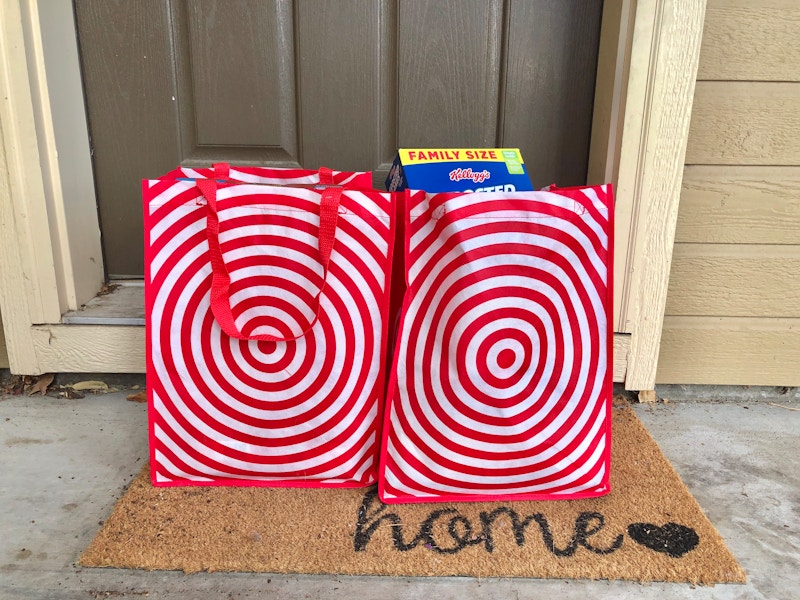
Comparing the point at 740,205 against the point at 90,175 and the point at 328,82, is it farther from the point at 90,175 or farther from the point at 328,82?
the point at 90,175

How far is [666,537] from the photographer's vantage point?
81 centimetres

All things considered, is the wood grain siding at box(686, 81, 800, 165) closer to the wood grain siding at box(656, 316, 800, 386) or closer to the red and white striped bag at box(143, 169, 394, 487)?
the wood grain siding at box(656, 316, 800, 386)

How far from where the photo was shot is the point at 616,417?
1160mm

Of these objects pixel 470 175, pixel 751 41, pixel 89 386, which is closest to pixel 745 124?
pixel 751 41

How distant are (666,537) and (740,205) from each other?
71 centimetres

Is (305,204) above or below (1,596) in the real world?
above

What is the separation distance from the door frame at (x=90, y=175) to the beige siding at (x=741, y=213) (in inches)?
2.8

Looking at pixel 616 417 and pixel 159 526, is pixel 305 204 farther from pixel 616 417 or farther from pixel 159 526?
pixel 616 417

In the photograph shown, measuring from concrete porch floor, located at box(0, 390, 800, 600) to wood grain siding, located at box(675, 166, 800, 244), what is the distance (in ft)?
1.21

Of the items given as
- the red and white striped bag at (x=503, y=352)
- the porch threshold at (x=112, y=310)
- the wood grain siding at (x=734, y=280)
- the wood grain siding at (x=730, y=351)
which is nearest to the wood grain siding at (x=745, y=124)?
the wood grain siding at (x=734, y=280)

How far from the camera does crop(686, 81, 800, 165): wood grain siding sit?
109cm

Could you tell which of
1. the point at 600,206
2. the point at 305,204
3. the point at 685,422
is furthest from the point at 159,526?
the point at 685,422

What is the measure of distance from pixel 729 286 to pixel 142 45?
1.40 metres

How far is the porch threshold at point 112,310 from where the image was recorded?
47.3 inches
